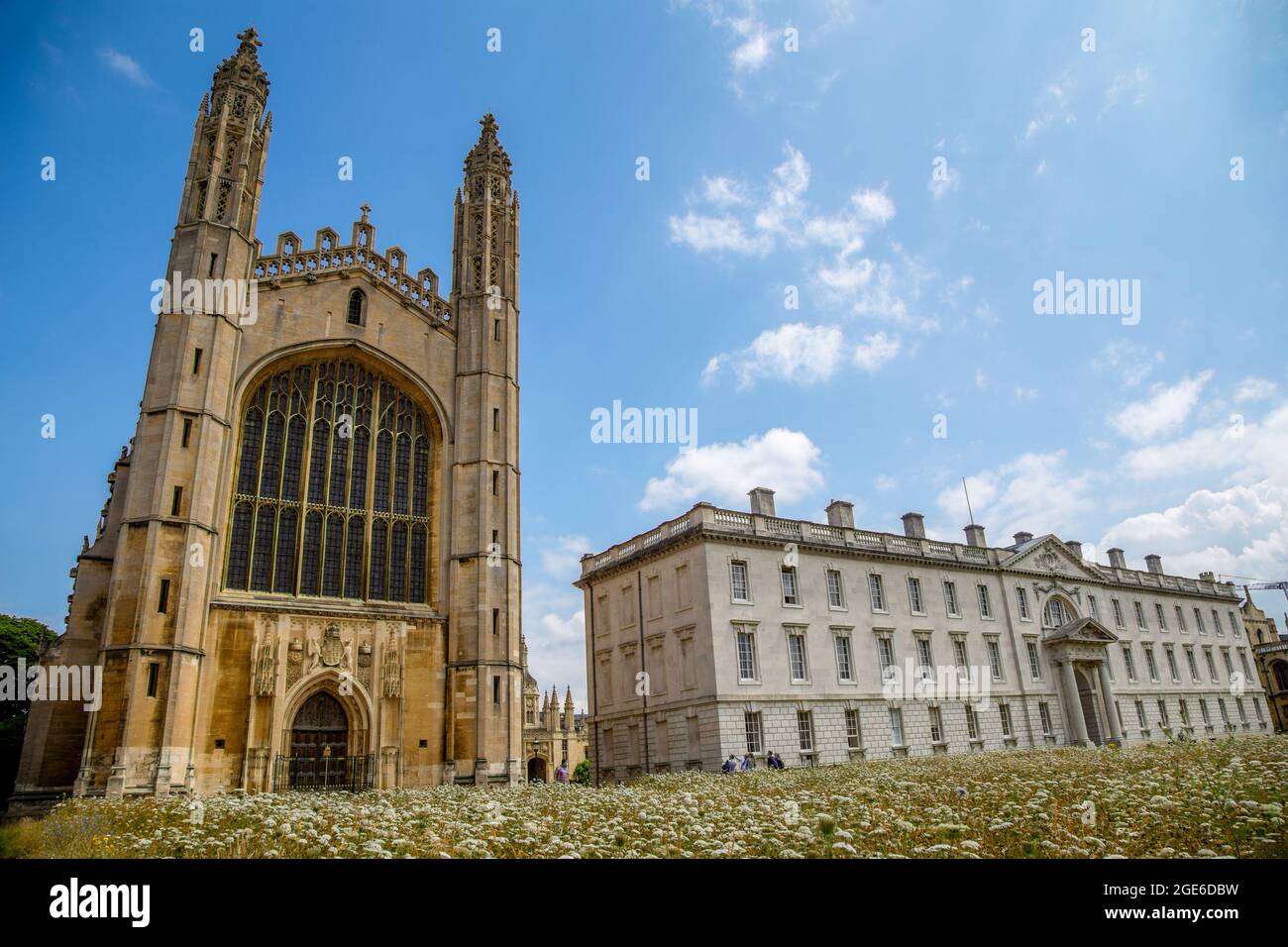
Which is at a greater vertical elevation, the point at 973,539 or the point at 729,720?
the point at 973,539

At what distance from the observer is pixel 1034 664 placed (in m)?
45.4

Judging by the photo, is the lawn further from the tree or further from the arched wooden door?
the tree

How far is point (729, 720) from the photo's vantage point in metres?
32.7

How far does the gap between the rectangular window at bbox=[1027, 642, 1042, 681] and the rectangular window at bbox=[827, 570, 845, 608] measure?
49.8ft

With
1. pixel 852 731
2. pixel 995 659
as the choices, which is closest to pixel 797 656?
pixel 852 731

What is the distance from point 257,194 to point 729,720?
27387 millimetres

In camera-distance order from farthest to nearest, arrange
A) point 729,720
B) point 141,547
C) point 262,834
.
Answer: point 729,720, point 141,547, point 262,834

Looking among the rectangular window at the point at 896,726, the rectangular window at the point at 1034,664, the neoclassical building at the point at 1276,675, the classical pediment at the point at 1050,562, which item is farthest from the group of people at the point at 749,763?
the neoclassical building at the point at 1276,675

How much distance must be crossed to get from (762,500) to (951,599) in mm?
13219

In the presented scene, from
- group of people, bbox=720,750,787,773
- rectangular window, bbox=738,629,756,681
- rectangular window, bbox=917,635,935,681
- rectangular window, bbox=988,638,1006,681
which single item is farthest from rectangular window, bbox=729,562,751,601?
rectangular window, bbox=988,638,1006,681

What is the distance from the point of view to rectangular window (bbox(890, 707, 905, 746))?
37.4m

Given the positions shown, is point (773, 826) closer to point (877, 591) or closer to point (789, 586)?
point (789, 586)
